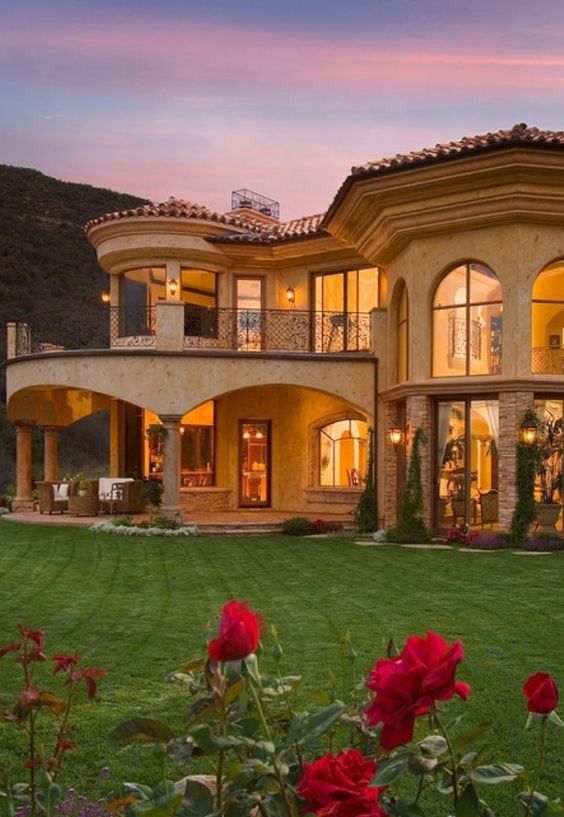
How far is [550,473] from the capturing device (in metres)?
16.0

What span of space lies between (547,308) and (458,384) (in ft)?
7.28

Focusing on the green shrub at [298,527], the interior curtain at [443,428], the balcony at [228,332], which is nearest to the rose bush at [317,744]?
the interior curtain at [443,428]

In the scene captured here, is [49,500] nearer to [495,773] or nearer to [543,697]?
[495,773]

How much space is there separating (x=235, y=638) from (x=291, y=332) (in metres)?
Answer: 19.6

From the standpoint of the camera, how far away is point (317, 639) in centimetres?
746

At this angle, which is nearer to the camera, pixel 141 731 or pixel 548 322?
pixel 141 731

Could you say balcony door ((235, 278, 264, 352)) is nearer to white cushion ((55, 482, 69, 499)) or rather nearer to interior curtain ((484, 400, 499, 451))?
white cushion ((55, 482, 69, 499))

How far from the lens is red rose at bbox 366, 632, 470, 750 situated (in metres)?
1.49

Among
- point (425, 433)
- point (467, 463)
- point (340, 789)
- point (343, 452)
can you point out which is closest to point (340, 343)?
point (343, 452)

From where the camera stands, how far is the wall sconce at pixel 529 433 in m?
15.4

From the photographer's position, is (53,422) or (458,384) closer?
(458,384)

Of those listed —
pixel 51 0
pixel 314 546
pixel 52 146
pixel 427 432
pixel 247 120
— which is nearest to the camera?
pixel 314 546

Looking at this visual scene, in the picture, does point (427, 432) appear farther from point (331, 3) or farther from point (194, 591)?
point (331, 3)

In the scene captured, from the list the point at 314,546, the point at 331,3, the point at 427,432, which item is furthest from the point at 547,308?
the point at 331,3
